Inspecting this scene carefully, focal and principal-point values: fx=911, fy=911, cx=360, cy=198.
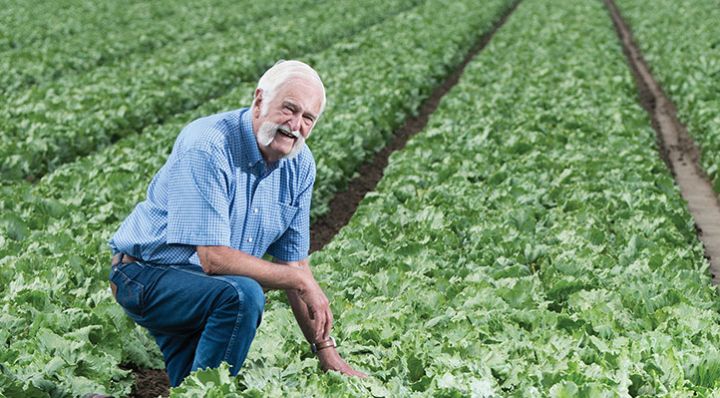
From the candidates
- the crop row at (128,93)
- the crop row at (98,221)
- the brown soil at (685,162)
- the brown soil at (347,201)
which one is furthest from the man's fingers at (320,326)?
the crop row at (128,93)

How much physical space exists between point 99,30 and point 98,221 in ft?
57.6

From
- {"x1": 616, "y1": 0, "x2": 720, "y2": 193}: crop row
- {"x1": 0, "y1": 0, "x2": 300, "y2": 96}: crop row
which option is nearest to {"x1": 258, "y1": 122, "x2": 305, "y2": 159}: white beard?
{"x1": 616, "y1": 0, "x2": 720, "y2": 193}: crop row

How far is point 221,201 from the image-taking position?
4059mm

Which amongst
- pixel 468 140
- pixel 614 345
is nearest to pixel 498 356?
pixel 614 345

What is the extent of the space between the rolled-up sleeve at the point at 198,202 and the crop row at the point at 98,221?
142cm

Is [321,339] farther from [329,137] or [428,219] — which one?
[329,137]

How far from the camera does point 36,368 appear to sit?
16.2ft

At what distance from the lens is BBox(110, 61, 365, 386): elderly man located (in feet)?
13.2

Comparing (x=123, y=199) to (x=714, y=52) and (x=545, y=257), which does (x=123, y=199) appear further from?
(x=714, y=52)

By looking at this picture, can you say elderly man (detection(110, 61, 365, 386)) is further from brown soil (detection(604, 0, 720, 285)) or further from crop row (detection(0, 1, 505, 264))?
brown soil (detection(604, 0, 720, 285))

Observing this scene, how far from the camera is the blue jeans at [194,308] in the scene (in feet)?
13.2

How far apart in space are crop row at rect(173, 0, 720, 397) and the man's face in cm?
108

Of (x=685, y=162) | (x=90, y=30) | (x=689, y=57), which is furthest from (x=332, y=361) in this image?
(x=90, y=30)

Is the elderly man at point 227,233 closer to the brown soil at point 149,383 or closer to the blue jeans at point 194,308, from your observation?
the blue jeans at point 194,308
